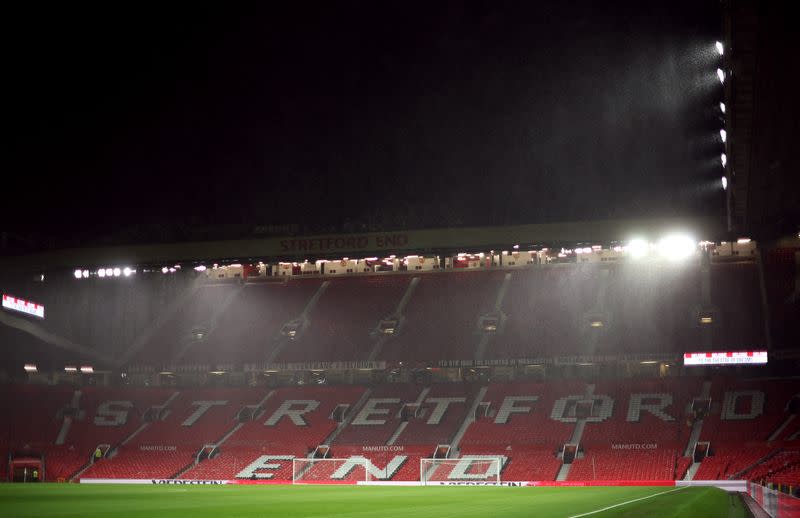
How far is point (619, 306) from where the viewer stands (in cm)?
5066

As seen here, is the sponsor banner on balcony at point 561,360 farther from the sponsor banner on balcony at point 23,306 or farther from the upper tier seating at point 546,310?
the sponsor banner on balcony at point 23,306

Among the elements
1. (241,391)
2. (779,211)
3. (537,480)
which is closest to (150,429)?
(241,391)

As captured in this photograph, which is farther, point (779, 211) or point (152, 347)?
point (152, 347)

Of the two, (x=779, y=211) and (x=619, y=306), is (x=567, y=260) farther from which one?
(x=779, y=211)

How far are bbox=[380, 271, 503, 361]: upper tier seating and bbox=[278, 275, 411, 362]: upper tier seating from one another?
4.88ft

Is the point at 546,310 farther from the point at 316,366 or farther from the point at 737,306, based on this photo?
the point at 316,366

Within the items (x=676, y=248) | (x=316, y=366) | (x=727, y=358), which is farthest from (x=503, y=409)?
(x=676, y=248)

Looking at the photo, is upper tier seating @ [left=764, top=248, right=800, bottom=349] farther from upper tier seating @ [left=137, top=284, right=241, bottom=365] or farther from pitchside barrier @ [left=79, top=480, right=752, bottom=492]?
upper tier seating @ [left=137, top=284, right=241, bottom=365]

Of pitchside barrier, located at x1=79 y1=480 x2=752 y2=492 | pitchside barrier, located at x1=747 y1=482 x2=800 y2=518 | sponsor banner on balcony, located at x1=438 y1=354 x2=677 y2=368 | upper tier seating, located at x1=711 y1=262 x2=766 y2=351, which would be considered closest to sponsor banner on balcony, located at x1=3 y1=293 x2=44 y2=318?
pitchside barrier, located at x1=79 y1=480 x2=752 y2=492

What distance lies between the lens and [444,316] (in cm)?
5294

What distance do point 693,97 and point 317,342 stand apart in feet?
100

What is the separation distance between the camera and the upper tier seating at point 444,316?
5053cm

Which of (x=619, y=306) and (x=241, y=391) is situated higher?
(x=619, y=306)

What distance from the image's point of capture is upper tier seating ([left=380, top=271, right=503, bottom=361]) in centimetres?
5053
